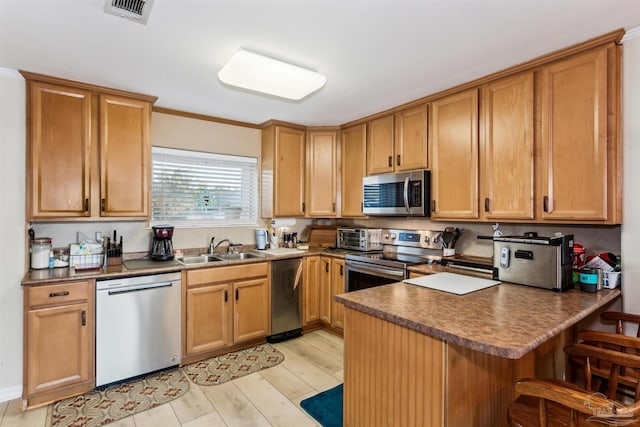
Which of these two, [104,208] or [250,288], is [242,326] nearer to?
[250,288]

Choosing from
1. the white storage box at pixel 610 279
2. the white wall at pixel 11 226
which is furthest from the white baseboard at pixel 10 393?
the white storage box at pixel 610 279

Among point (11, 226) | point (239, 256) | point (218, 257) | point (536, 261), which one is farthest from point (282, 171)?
point (536, 261)

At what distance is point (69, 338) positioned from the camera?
2385 mm

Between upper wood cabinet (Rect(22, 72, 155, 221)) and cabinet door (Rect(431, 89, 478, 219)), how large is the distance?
8.46ft

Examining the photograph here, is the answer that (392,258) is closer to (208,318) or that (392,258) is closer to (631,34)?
(208,318)

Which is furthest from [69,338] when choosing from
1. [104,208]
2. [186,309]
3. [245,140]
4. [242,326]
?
[245,140]

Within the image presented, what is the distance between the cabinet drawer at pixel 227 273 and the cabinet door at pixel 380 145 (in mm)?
1564

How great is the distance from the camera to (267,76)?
7.33ft

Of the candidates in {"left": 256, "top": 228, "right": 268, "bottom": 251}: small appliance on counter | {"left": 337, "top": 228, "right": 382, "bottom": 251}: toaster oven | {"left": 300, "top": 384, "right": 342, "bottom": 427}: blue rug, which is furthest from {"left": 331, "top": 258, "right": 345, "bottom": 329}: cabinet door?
{"left": 300, "top": 384, "right": 342, "bottom": 427}: blue rug

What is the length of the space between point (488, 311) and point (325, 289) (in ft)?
7.50

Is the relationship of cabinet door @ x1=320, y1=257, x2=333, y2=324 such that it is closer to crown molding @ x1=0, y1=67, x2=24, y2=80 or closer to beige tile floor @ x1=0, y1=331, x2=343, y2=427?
beige tile floor @ x1=0, y1=331, x2=343, y2=427

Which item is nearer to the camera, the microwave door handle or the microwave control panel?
the microwave door handle

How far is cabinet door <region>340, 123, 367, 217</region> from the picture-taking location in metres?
3.70

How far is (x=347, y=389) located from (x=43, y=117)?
2895 millimetres
